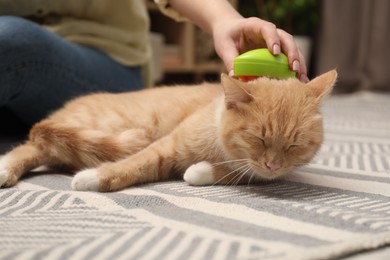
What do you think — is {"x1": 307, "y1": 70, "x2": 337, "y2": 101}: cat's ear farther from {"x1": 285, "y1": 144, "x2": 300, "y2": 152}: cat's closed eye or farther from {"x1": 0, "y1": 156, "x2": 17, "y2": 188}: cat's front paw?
{"x1": 0, "y1": 156, "x2": 17, "y2": 188}: cat's front paw

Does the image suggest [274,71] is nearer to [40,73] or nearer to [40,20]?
[40,73]

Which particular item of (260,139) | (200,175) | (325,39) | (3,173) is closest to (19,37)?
(3,173)

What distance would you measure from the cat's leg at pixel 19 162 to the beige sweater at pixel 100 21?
711mm

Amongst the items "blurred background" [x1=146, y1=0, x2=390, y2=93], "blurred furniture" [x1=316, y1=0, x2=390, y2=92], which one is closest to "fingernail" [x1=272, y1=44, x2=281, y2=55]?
"blurred background" [x1=146, y1=0, x2=390, y2=93]

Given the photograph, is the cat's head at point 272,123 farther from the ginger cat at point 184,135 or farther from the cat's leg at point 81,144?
the cat's leg at point 81,144

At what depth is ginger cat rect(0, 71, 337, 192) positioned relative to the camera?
3.33 ft

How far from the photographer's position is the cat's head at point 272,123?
997mm

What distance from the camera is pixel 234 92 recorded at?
3.36ft

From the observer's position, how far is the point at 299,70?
1.13 meters

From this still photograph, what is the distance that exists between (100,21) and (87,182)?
1.07m

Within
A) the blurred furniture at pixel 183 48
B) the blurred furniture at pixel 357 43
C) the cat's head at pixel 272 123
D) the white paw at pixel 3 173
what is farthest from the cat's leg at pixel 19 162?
the blurred furniture at pixel 357 43

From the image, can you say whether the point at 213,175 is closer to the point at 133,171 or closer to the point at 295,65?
the point at 133,171

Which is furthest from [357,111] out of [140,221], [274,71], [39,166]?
[140,221]

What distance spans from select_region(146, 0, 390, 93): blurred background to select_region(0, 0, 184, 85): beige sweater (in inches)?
56.5
